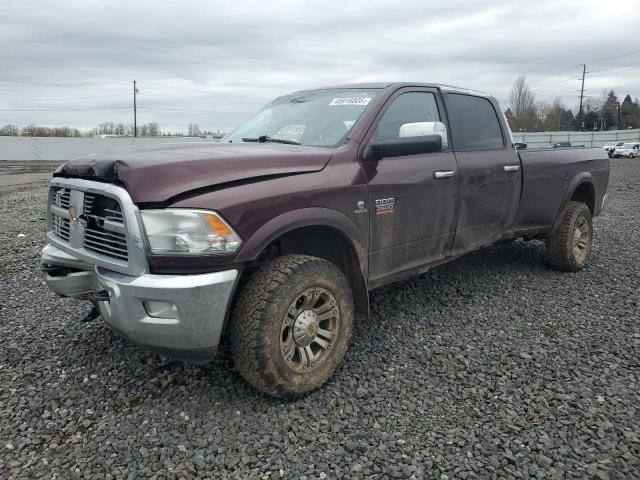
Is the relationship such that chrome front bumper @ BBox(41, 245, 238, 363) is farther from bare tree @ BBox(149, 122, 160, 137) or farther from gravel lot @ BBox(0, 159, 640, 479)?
bare tree @ BBox(149, 122, 160, 137)

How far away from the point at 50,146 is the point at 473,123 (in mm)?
44678

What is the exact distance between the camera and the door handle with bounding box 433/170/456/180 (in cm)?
371

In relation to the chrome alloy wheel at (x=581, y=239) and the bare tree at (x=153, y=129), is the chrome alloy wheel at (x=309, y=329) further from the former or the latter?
the bare tree at (x=153, y=129)

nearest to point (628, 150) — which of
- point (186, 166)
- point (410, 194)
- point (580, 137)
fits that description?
point (580, 137)

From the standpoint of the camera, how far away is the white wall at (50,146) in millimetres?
40281

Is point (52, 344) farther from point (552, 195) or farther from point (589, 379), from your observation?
point (552, 195)

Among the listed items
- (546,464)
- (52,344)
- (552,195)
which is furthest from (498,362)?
(52,344)

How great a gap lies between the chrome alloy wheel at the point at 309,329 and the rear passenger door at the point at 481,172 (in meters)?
1.53

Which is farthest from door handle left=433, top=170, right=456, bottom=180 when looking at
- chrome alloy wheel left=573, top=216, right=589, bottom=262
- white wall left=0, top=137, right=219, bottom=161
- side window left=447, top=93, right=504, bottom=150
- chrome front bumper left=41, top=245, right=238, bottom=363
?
white wall left=0, top=137, right=219, bottom=161

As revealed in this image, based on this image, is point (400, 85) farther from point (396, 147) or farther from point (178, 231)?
point (178, 231)

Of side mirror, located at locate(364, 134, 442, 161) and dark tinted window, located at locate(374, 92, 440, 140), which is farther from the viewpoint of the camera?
dark tinted window, located at locate(374, 92, 440, 140)

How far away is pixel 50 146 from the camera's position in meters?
42.0

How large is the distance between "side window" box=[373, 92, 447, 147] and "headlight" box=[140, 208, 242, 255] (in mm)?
1438

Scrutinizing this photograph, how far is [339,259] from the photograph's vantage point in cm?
327
